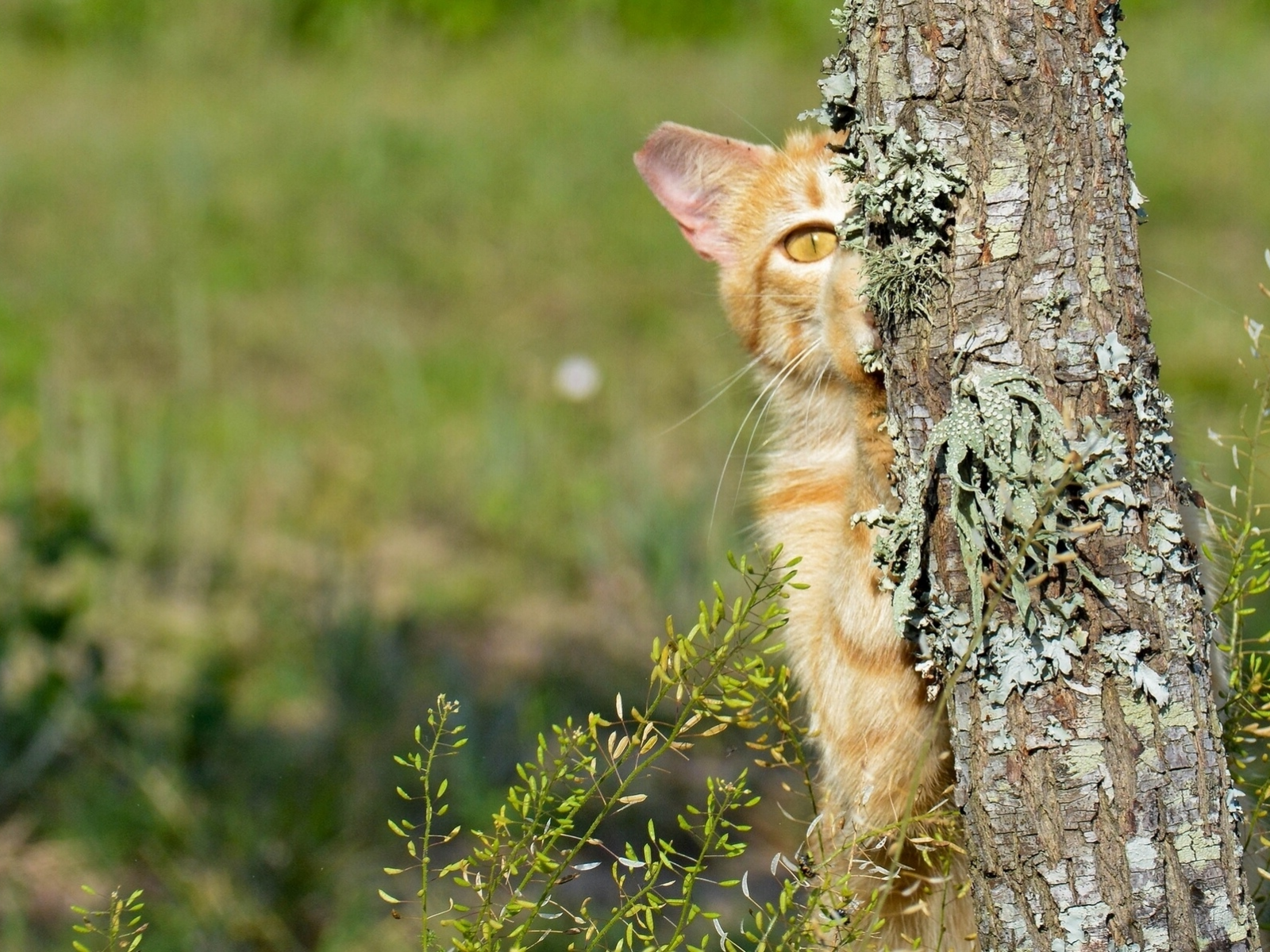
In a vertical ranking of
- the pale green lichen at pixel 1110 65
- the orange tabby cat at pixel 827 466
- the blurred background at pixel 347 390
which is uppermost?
the pale green lichen at pixel 1110 65

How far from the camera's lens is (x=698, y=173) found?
225 centimetres

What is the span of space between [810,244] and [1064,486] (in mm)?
951

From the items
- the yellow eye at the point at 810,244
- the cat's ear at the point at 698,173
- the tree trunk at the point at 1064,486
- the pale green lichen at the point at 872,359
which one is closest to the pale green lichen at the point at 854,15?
the tree trunk at the point at 1064,486

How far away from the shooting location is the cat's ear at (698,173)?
215cm

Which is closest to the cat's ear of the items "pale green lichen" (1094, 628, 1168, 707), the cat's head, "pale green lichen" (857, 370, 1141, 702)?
the cat's head

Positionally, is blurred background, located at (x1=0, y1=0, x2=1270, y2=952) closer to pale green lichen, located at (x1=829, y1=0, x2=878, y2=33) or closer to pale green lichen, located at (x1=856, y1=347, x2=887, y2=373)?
pale green lichen, located at (x1=856, y1=347, x2=887, y2=373)

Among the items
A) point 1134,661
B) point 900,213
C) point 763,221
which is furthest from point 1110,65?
point 763,221

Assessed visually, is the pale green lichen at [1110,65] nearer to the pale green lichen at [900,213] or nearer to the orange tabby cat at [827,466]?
the pale green lichen at [900,213]

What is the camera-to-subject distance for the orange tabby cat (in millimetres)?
1404

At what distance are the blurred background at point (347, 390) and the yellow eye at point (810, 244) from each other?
1.40 feet

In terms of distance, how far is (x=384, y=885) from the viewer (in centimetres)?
241

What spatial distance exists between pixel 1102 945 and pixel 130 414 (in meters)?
3.88

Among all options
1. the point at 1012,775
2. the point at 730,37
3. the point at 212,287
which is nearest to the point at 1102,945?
the point at 1012,775

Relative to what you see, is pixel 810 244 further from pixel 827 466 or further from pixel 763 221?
pixel 827 466
